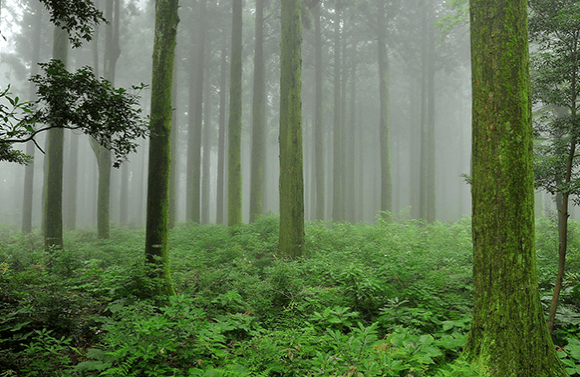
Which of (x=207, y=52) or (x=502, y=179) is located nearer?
(x=502, y=179)

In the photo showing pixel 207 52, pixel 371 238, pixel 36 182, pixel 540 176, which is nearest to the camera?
pixel 540 176

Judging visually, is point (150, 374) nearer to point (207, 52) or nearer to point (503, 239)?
point (503, 239)

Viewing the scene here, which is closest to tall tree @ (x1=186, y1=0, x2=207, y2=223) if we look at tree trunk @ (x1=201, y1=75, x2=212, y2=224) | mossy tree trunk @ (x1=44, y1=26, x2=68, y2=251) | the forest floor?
tree trunk @ (x1=201, y1=75, x2=212, y2=224)

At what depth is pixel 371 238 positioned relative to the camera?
1055 centimetres

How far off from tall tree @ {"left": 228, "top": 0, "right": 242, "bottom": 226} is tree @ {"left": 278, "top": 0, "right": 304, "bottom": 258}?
4.31 metres

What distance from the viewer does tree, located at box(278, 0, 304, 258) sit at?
28.7 ft

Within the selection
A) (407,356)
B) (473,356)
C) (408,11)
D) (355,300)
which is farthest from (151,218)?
(408,11)

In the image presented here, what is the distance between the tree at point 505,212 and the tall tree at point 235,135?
33.8 ft

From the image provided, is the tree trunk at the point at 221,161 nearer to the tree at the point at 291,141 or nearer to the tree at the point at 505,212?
the tree at the point at 291,141

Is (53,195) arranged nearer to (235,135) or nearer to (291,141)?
(235,135)

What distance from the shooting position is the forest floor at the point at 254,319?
11.3 ft

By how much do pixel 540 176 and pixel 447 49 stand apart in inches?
763

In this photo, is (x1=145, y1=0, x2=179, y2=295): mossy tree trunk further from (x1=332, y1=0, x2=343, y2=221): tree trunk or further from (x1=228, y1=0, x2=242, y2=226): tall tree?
(x1=332, y1=0, x2=343, y2=221): tree trunk

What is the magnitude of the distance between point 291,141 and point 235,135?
17.1 feet
